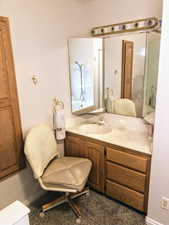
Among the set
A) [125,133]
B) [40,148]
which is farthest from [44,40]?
[125,133]

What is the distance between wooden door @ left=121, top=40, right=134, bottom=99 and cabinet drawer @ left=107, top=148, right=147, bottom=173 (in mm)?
756

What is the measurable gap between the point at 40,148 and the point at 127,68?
140cm

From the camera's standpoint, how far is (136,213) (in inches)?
78.7

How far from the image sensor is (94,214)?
2.01 metres

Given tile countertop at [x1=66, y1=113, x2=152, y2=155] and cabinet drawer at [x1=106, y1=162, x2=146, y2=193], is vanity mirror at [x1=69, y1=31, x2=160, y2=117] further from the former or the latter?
cabinet drawer at [x1=106, y1=162, x2=146, y2=193]

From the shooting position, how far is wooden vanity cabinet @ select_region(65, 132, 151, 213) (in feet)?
6.05

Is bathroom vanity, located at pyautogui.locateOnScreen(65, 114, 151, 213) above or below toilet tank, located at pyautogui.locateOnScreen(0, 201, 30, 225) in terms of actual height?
below

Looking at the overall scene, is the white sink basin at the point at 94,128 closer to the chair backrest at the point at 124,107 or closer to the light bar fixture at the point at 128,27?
the chair backrest at the point at 124,107

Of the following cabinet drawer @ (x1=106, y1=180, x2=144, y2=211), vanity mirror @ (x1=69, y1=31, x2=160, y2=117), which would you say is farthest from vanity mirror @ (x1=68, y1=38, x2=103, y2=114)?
cabinet drawer @ (x1=106, y1=180, x2=144, y2=211)

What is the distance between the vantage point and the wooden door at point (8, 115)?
5.64 ft

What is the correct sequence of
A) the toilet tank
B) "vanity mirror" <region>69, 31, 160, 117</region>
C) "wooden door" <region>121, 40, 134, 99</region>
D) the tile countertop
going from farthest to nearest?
"wooden door" <region>121, 40, 134, 99</region> < "vanity mirror" <region>69, 31, 160, 117</region> < the tile countertop < the toilet tank

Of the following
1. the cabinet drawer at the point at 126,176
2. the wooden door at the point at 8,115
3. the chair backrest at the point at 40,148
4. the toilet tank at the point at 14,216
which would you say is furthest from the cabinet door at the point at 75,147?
the toilet tank at the point at 14,216

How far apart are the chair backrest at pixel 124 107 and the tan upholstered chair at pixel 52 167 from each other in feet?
2.59

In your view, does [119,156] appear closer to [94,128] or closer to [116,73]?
[94,128]
